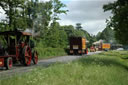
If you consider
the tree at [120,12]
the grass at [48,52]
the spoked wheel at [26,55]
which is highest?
the tree at [120,12]

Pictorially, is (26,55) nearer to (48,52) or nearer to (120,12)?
(120,12)

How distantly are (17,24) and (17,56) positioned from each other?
40.3 feet

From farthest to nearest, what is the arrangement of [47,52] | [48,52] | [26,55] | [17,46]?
[48,52], [47,52], [26,55], [17,46]

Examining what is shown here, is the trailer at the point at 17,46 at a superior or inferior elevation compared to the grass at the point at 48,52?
superior

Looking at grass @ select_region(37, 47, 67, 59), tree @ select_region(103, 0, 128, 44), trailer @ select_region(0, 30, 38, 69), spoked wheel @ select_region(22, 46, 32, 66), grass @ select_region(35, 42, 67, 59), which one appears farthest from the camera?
grass @ select_region(37, 47, 67, 59)

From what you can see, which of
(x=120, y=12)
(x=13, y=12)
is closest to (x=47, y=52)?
(x=13, y=12)

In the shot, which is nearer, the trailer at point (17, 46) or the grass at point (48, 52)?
the trailer at point (17, 46)

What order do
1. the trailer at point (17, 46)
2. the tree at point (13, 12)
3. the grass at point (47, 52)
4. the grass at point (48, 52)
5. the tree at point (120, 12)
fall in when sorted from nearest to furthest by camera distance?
1. the trailer at point (17, 46)
2. the tree at point (120, 12)
3. the tree at point (13, 12)
4. the grass at point (47, 52)
5. the grass at point (48, 52)

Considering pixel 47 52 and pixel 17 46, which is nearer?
pixel 17 46

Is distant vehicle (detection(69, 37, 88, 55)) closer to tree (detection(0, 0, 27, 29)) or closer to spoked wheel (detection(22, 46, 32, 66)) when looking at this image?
tree (detection(0, 0, 27, 29))

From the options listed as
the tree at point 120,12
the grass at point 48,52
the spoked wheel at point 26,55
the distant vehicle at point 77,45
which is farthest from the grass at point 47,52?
the spoked wheel at point 26,55

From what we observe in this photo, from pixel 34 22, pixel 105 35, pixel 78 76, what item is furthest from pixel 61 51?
pixel 105 35

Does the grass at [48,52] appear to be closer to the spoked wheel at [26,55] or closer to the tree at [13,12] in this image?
the tree at [13,12]

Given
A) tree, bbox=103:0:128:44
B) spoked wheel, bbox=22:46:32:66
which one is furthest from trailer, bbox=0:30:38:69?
tree, bbox=103:0:128:44
